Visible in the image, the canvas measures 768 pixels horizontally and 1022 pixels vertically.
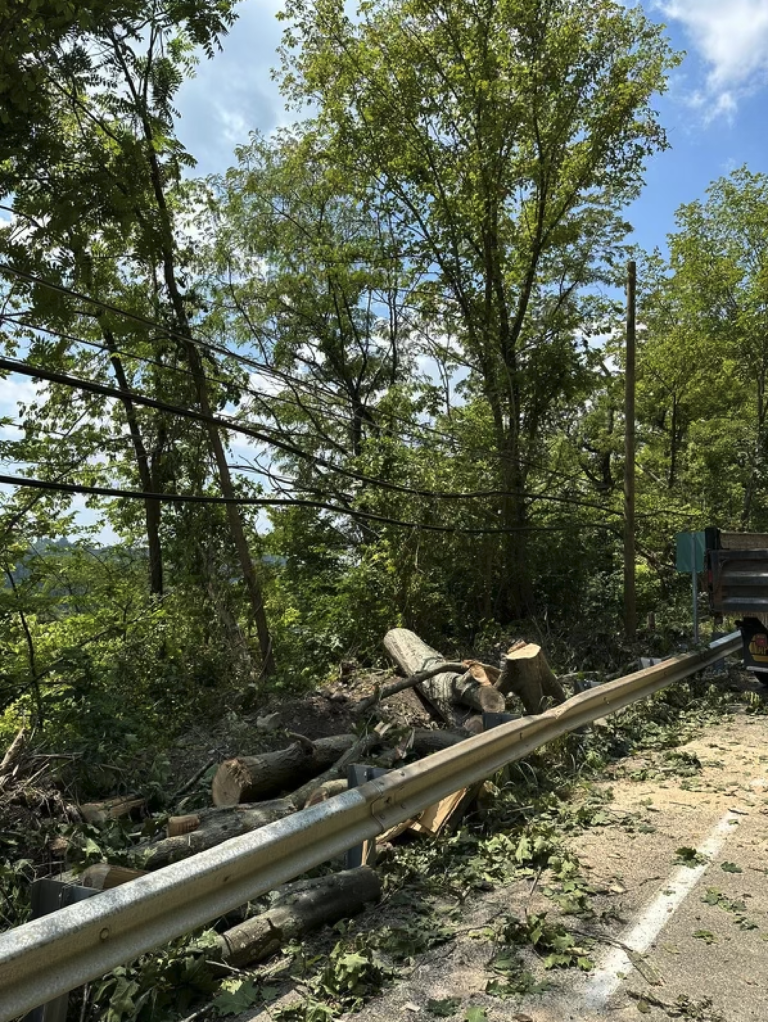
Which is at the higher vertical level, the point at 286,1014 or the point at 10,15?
the point at 10,15

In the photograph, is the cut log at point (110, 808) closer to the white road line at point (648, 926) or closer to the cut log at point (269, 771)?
the cut log at point (269, 771)

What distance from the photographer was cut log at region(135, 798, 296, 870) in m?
4.51

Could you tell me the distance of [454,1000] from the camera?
318 centimetres

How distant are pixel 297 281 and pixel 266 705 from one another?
17.5 meters

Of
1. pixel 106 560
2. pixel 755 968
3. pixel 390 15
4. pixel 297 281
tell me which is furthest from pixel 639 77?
pixel 755 968

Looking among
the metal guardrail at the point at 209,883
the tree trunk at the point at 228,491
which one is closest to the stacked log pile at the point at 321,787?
the metal guardrail at the point at 209,883

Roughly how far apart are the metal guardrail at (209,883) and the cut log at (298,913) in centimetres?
29

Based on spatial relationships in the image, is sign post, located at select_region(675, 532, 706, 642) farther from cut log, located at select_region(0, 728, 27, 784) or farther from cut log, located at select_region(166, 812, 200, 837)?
cut log, located at select_region(0, 728, 27, 784)

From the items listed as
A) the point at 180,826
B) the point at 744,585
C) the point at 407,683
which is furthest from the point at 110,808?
the point at 744,585

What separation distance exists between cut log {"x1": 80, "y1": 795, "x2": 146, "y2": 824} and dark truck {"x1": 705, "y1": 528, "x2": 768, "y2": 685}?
8.16 meters

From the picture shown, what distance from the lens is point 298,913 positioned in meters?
3.84

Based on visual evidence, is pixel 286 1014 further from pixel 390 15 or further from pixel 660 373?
pixel 660 373

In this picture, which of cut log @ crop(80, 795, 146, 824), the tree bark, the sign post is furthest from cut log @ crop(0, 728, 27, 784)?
the sign post

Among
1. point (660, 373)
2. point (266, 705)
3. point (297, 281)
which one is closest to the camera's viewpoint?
point (266, 705)
